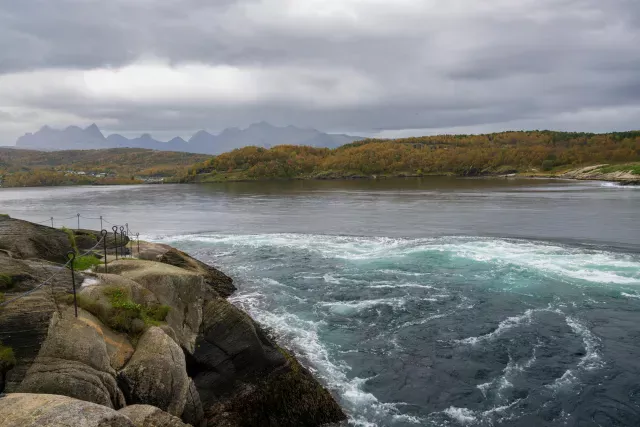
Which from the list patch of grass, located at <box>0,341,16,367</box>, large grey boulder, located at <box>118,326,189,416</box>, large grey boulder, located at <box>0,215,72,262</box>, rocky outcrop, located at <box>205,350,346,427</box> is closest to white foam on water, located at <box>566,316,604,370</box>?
rocky outcrop, located at <box>205,350,346,427</box>

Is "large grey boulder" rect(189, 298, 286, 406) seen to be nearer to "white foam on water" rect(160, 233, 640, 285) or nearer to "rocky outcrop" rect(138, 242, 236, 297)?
"rocky outcrop" rect(138, 242, 236, 297)

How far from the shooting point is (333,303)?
1061 inches

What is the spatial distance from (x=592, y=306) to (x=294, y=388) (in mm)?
18806

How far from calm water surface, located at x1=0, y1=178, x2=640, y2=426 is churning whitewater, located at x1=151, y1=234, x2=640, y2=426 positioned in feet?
0.25

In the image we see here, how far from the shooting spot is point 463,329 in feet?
73.8

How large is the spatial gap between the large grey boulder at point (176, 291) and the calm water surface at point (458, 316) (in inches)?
206

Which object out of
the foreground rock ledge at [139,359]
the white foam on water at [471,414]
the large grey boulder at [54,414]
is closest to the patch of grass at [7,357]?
the foreground rock ledge at [139,359]

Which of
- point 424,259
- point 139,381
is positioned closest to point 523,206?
point 424,259

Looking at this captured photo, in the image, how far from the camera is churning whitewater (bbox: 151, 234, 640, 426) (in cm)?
1633

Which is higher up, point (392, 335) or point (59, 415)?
point (59, 415)

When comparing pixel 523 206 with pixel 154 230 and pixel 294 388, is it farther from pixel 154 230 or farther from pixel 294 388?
pixel 294 388

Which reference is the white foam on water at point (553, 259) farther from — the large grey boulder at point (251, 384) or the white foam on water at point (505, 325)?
the large grey boulder at point (251, 384)

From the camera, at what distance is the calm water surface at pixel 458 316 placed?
16.5 m

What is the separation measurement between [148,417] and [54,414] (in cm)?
213
